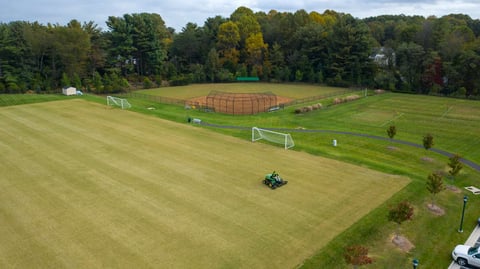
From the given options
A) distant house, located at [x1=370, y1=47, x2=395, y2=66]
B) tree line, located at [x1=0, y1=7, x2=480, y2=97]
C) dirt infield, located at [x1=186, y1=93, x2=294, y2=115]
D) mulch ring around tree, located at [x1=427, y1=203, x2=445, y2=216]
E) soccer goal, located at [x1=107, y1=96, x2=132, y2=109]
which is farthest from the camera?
distant house, located at [x1=370, y1=47, x2=395, y2=66]

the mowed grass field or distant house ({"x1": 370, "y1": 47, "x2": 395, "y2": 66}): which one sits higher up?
distant house ({"x1": 370, "y1": 47, "x2": 395, "y2": 66})

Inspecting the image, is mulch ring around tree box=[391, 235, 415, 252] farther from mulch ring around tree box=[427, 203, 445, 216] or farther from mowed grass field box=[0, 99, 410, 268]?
mulch ring around tree box=[427, 203, 445, 216]

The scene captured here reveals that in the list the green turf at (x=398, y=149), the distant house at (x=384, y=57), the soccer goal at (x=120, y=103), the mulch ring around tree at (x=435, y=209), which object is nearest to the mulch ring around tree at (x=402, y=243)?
the green turf at (x=398, y=149)

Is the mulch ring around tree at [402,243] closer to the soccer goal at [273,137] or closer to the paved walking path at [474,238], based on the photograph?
the paved walking path at [474,238]

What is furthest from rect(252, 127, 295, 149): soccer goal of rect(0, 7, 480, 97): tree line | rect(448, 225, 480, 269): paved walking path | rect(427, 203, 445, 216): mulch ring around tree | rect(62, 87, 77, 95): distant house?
rect(0, 7, 480, 97): tree line

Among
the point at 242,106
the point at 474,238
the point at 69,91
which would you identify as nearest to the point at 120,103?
the point at 69,91
